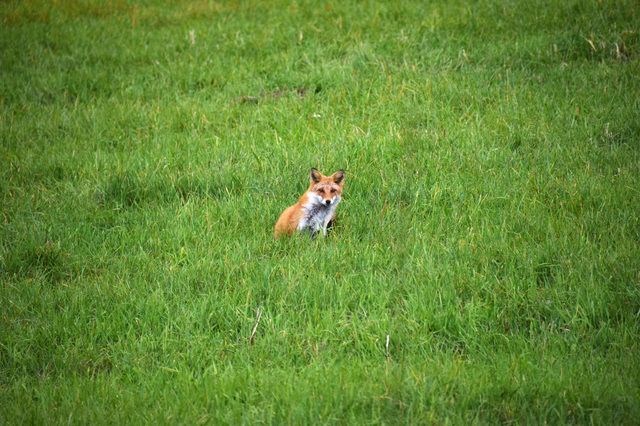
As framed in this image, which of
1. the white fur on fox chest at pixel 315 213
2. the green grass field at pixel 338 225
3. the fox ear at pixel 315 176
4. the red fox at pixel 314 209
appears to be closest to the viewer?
the green grass field at pixel 338 225

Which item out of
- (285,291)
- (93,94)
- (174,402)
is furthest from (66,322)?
(93,94)

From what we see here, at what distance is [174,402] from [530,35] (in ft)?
31.9

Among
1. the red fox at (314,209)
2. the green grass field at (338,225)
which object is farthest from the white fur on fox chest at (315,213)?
the green grass field at (338,225)

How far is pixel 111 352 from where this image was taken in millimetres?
4281

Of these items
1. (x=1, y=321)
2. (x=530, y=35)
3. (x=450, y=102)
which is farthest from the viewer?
(x=530, y=35)

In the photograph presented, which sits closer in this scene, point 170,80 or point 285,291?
point 285,291

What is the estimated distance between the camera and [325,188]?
603 centimetres

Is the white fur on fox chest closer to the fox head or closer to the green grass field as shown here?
the fox head

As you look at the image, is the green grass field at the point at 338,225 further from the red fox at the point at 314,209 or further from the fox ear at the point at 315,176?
the fox ear at the point at 315,176

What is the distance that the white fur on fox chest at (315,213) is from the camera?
19.5ft

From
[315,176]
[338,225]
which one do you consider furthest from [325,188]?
[338,225]

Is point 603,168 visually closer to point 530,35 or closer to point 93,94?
point 530,35

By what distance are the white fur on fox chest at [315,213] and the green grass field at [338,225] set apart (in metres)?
0.19

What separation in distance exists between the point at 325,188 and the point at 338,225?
0.50 meters
